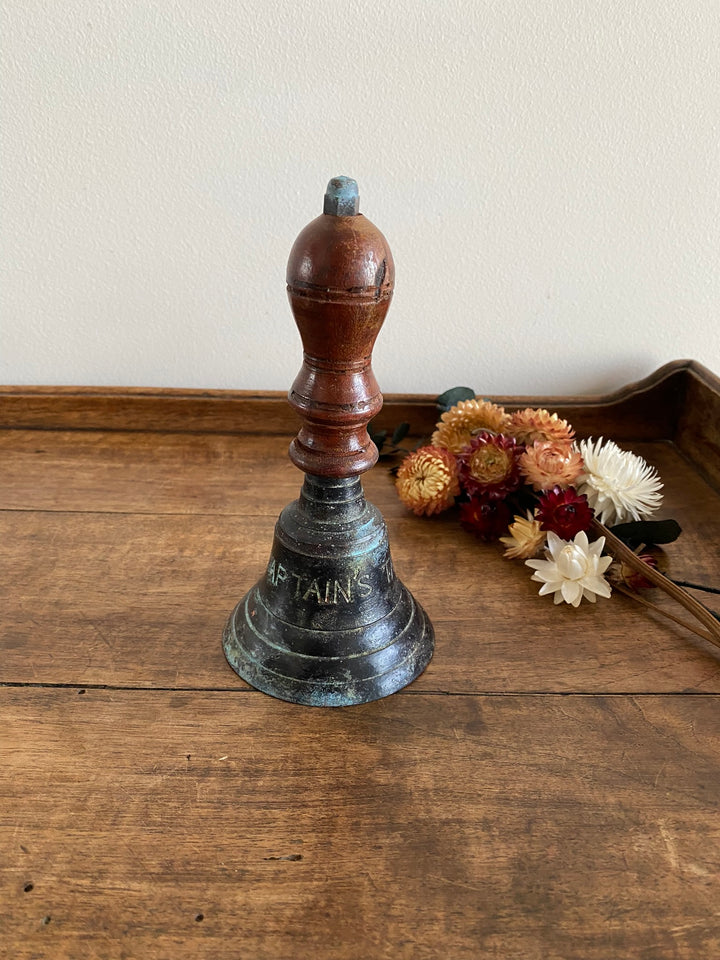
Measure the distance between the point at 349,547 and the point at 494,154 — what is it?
0.55m

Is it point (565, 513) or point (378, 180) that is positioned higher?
point (378, 180)

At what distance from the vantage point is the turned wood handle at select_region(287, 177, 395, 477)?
0.46 metres

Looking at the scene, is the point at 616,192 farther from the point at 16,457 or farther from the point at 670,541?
the point at 16,457

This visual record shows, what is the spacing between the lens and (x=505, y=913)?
0.41 metres

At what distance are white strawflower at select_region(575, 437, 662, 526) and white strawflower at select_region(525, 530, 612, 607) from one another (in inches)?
2.5

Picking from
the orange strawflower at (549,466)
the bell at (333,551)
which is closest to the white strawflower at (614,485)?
the orange strawflower at (549,466)

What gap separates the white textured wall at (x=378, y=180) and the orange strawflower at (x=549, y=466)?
28cm

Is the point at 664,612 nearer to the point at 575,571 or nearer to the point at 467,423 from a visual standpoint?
the point at 575,571

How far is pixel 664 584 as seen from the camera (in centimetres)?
65

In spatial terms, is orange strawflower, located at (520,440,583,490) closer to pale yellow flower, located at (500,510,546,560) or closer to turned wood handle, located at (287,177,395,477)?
pale yellow flower, located at (500,510,546,560)

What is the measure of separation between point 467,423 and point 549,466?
0.41 ft

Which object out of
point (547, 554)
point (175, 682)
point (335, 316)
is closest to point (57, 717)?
point (175, 682)

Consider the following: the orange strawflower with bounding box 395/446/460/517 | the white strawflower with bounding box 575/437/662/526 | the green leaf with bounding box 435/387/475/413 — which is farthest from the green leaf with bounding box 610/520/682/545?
the green leaf with bounding box 435/387/475/413

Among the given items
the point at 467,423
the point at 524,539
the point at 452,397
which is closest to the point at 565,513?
the point at 524,539
